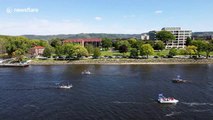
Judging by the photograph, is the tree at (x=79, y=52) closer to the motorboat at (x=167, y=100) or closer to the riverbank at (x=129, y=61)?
the riverbank at (x=129, y=61)

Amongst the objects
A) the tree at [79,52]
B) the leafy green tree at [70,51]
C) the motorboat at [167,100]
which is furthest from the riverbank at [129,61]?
the motorboat at [167,100]

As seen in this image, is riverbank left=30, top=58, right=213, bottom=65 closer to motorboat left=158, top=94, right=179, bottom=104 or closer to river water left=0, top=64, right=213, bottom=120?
river water left=0, top=64, right=213, bottom=120

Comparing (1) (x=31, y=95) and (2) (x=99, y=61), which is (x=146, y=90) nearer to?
(1) (x=31, y=95)

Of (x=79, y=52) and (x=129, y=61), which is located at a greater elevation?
(x=79, y=52)

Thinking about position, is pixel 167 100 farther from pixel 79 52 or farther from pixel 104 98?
pixel 79 52

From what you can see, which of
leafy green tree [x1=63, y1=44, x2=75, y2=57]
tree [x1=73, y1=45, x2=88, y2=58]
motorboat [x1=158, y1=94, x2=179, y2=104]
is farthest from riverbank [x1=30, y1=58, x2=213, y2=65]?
motorboat [x1=158, y1=94, x2=179, y2=104]

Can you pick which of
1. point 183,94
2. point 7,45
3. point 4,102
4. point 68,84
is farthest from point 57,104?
point 7,45

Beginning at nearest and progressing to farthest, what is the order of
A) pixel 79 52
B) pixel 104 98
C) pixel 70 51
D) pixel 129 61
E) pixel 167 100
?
pixel 167 100 → pixel 104 98 → pixel 129 61 → pixel 79 52 → pixel 70 51

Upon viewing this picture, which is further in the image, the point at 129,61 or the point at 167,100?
the point at 129,61

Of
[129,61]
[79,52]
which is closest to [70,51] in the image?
[79,52]
